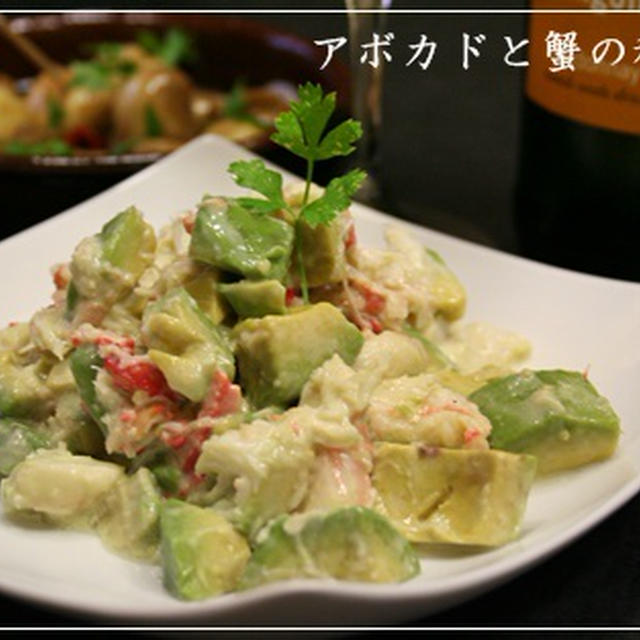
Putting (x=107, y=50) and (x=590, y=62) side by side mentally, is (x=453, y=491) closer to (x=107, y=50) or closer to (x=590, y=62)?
(x=590, y=62)

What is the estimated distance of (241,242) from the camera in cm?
153

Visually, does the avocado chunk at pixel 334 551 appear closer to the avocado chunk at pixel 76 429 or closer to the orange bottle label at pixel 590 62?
the avocado chunk at pixel 76 429

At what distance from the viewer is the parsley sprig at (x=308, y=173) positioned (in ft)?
5.11

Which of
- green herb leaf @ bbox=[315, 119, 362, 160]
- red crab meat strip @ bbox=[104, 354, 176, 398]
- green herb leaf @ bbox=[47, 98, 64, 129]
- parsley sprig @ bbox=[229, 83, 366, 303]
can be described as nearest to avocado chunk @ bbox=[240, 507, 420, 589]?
red crab meat strip @ bbox=[104, 354, 176, 398]

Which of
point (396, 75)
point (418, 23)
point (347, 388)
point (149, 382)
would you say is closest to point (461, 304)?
point (347, 388)

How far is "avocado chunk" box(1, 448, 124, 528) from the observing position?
1418 millimetres

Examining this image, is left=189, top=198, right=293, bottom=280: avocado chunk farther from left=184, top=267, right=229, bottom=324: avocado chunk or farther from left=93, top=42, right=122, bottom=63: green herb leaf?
left=93, top=42, right=122, bottom=63: green herb leaf

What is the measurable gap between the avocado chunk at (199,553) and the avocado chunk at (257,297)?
0.83 ft

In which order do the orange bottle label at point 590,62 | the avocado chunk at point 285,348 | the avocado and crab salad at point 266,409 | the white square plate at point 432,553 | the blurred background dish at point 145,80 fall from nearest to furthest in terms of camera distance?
the white square plate at point 432,553 → the avocado and crab salad at point 266,409 → the avocado chunk at point 285,348 → the orange bottle label at point 590,62 → the blurred background dish at point 145,80

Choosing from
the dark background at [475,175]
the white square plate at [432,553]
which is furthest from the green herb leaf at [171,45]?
the white square plate at [432,553]

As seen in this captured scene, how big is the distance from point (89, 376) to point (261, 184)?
0.99 ft

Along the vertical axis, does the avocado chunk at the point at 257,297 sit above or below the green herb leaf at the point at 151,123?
above

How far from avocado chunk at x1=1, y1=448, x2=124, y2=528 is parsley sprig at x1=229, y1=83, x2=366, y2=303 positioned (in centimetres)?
31

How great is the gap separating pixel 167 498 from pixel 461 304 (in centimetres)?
53
